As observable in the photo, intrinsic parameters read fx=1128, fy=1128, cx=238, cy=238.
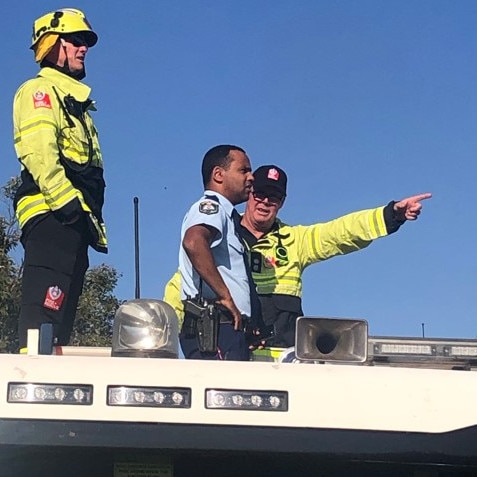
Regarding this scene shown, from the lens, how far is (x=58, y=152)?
4750 millimetres

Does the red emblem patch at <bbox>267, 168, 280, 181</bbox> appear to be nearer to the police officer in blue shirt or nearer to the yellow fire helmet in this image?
the police officer in blue shirt

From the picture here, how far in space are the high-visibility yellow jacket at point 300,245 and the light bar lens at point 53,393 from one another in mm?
3261

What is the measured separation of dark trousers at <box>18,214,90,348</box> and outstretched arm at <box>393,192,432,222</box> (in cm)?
167

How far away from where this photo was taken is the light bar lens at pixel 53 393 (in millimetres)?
2482

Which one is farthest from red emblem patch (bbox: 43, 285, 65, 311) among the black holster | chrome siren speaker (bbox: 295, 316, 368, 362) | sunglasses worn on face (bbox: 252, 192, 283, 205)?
chrome siren speaker (bbox: 295, 316, 368, 362)

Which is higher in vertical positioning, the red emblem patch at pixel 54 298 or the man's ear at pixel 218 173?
the man's ear at pixel 218 173

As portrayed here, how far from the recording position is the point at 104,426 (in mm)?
2482

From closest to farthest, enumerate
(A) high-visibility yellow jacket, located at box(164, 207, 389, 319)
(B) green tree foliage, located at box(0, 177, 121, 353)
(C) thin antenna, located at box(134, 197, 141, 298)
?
(C) thin antenna, located at box(134, 197, 141, 298) → (A) high-visibility yellow jacket, located at box(164, 207, 389, 319) → (B) green tree foliage, located at box(0, 177, 121, 353)

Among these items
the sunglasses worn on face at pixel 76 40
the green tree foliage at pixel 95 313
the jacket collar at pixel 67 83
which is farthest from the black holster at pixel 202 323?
the green tree foliage at pixel 95 313

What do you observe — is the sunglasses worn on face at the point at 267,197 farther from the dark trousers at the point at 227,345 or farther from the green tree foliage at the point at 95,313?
the green tree foliage at the point at 95,313

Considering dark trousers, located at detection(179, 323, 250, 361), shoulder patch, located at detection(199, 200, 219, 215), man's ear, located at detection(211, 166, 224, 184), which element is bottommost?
dark trousers, located at detection(179, 323, 250, 361)

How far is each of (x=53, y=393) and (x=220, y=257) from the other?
255cm

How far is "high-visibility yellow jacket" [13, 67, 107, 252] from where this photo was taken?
469 centimetres

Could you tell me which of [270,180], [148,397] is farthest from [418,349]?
[270,180]
